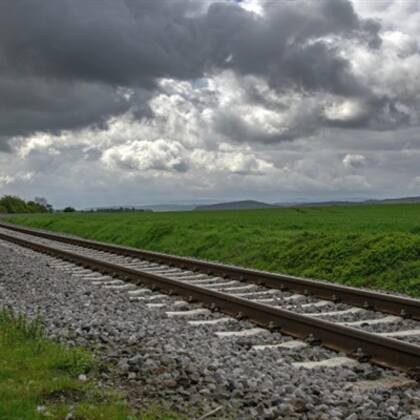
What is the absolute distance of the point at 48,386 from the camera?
587cm

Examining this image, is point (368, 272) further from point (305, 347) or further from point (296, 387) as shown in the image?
point (296, 387)

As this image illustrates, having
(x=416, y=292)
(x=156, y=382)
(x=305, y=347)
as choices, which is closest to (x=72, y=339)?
(x=156, y=382)

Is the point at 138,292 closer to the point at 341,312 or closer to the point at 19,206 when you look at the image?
the point at 341,312

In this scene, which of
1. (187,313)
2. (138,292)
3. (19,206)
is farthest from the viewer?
(19,206)

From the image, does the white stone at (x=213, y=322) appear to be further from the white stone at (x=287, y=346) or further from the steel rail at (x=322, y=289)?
the steel rail at (x=322, y=289)

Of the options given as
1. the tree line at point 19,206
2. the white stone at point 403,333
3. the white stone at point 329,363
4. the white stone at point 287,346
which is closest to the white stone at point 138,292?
the white stone at point 287,346

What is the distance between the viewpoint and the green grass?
205 inches

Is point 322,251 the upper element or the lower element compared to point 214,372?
upper

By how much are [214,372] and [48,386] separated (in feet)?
5.26

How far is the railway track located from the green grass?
2.52m

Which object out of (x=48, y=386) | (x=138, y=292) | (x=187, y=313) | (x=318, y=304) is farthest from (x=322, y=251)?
(x=48, y=386)

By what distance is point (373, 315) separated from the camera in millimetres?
10320

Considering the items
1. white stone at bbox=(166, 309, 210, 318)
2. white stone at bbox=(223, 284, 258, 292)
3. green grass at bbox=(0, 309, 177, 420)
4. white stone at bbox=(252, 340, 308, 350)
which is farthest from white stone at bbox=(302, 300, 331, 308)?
green grass at bbox=(0, 309, 177, 420)

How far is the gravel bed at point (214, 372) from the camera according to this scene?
17.9ft
